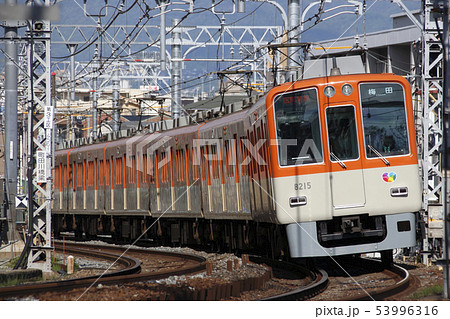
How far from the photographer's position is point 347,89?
12.9 m

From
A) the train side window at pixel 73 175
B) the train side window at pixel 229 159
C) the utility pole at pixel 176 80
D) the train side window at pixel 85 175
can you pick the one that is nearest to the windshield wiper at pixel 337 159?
the train side window at pixel 229 159

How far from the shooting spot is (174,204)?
2081cm

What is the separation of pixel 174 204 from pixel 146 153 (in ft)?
7.23

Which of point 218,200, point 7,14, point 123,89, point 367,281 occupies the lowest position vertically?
point 367,281

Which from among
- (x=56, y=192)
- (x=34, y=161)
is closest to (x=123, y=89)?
(x=56, y=192)

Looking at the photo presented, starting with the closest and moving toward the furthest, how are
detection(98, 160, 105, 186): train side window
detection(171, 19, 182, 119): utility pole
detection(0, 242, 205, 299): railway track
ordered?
detection(0, 242, 205, 299): railway track, detection(98, 160, 105, 186): train side window, detection(171, 19, 182, 119): utility pole

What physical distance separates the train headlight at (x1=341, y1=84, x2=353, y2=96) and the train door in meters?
0.19

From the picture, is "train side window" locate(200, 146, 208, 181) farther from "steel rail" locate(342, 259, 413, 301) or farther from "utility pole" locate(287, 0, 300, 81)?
"steel rail" locate(342, 259, 413, 301)

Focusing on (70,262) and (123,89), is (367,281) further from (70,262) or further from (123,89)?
(123,89)

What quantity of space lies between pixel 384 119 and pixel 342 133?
645 millimetres

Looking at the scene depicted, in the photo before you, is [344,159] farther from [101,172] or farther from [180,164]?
[101,172]

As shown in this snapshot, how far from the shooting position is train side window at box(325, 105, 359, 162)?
42.0 feet

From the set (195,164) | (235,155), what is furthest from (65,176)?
(235,155)

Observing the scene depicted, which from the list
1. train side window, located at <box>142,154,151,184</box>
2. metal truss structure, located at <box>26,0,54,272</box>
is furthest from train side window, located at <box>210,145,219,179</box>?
train side window, located at <box>142,154,151,184</box>
